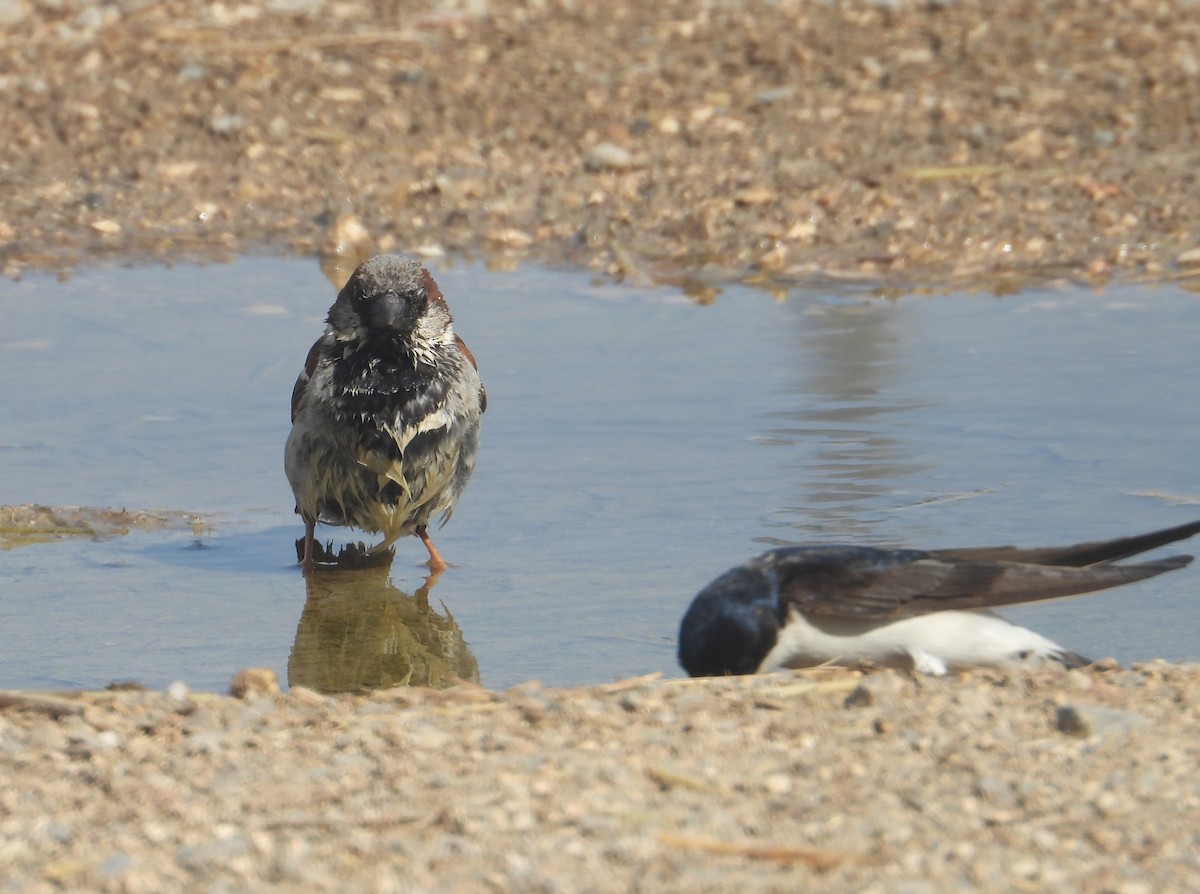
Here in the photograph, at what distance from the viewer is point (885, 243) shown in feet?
32.3

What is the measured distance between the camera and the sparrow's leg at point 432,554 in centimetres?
605

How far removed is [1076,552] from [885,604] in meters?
0.48

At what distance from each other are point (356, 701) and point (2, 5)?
375 inches

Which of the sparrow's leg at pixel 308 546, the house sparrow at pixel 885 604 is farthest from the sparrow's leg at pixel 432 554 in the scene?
the house sparrow at pixel 885 604

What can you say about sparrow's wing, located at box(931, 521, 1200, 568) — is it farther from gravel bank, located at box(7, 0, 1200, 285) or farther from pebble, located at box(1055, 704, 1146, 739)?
gravel bank, located at box(7, 0, 1200, 285)

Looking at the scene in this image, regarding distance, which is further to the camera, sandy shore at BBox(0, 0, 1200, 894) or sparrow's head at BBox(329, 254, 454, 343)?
sparrow's head at BBox(329, 254, 454, 343)

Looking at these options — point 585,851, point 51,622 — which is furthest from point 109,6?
point 585,851

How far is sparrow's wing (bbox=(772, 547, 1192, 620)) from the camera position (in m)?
4.46

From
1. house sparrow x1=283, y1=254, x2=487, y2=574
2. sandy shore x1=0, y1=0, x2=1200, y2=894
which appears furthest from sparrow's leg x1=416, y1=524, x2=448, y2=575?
sandy shore x1=0, y1=0, x2=1200, y2=894

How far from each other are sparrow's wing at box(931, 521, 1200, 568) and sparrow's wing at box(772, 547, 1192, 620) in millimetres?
37

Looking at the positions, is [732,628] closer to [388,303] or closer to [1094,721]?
[1094,721]

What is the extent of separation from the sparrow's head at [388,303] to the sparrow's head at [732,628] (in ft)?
5.98

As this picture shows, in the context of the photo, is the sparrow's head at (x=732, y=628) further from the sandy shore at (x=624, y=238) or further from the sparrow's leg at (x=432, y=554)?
the sparrow's leg at (x=432, y=554)

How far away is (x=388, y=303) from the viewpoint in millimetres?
5859
